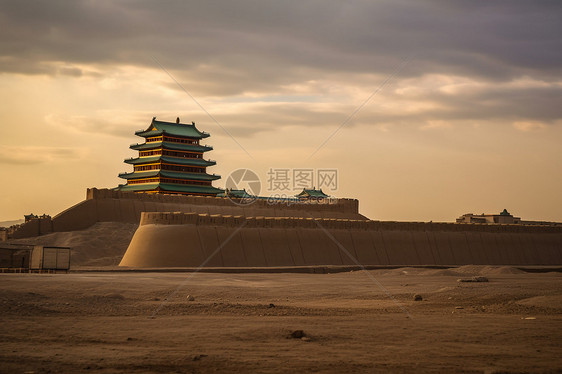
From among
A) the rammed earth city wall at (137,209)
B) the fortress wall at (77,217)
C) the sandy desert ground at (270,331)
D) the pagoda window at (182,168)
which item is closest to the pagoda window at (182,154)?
the pagoda window at (182,168)

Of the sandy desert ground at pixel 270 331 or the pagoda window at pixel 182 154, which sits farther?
the pagoda window at pixel 182 154

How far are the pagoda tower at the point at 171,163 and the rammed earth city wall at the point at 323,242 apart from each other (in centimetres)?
3136

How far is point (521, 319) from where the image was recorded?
50.8 feet

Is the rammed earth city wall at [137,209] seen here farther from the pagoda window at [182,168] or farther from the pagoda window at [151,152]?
the pagoda window at [151,152]

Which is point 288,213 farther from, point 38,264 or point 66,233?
point 38,264

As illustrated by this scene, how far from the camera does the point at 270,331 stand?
1312cm

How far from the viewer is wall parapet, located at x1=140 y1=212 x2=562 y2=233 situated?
40.4 m

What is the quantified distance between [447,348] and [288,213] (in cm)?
6054

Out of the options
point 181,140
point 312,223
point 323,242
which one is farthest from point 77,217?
point 323,242

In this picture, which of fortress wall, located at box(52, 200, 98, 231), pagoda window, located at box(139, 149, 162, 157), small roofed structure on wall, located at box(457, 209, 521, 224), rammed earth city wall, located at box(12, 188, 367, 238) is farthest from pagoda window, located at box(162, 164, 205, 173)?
small roofed structure on wall, located at box(457, 209, 521, 224)

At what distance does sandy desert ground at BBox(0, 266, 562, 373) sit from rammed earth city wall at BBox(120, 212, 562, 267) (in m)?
17.1

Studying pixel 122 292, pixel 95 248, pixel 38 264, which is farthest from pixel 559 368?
pixel 95 248

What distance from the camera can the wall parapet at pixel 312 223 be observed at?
40375 millimetres

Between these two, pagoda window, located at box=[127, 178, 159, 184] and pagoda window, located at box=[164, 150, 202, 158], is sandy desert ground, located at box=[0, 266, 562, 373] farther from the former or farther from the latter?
pagoda window, located at box=[164, 150, 202, 158]
